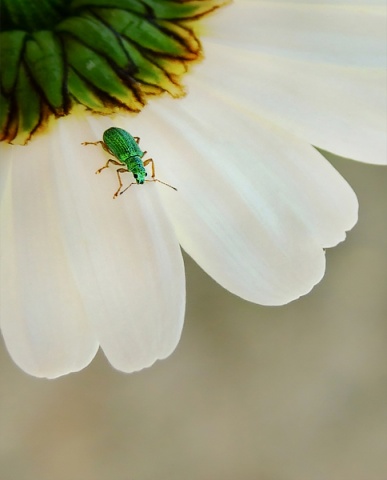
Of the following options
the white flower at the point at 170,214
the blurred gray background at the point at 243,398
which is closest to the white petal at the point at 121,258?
the white flower at the point at 170,214

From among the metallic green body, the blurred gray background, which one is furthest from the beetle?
the blurred gray background

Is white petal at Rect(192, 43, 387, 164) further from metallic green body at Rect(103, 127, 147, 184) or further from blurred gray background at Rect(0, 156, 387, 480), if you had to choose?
blurred gray background at Rect(0, 156, 387, 480)

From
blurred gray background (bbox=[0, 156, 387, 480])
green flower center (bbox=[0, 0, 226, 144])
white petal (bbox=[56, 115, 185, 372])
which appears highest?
green flower center (bbox=[0, 0, 226, 144])

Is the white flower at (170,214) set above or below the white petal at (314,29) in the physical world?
below

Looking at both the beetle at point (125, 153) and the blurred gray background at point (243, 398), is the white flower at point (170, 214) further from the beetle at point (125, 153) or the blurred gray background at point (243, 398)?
the blurred gray background at point (243, 398)

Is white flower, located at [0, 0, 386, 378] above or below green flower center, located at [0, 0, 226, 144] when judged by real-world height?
below

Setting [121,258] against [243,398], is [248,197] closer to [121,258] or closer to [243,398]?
[121,258]

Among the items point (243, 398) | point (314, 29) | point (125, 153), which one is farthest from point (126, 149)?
point (243, 398)

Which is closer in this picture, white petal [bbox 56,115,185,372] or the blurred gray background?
white petal [bbox 56,115,185,372]
